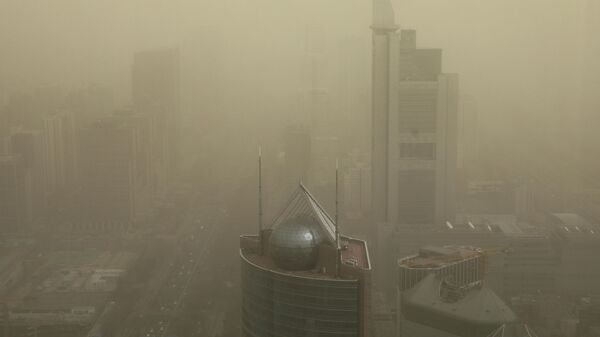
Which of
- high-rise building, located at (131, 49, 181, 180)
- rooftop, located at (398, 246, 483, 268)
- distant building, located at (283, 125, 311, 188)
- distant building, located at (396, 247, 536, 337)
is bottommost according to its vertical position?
distant building, located at (396, 247, 536, 337)

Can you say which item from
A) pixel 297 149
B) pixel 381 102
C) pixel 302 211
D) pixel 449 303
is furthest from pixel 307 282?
pixel 381 102

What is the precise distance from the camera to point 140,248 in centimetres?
693

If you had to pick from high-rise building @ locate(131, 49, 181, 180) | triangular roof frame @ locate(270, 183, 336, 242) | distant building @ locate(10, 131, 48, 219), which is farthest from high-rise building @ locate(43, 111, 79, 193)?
triangular roof frame @ locate(270, 183, 336, 242)

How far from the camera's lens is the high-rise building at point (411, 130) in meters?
7.75

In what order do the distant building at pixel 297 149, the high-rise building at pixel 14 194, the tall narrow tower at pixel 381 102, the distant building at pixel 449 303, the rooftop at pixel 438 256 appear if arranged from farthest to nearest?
the tall narrow tower at pixel 381 102 < the distant building at pixel 297 149 < the high-rise building at pixel 14 194 < the rooftop at pixel 438 256 < the distant building at pixel 449 303

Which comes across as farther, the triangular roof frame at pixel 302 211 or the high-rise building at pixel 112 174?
the high-rise building at pixel 112 174

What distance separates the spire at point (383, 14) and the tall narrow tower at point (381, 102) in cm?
4

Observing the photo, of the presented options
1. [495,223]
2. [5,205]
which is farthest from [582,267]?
[5,205]

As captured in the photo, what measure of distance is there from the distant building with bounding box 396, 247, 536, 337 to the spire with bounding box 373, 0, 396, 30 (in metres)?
2.58

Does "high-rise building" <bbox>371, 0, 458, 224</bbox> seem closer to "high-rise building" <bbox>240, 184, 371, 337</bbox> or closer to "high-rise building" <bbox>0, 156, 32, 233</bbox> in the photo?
Result: "high-rise building" <bbox>0, 156, 32, 233</bbox>

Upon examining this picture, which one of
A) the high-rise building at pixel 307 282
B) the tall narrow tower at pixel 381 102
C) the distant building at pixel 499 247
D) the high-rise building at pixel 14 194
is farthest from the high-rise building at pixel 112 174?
the high-rise building at pixel 307 282

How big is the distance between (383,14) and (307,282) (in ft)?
14.7

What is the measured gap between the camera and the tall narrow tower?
25.3 feet

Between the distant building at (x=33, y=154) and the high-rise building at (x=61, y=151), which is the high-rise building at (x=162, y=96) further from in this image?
the distant building at (x=33, y=154)
